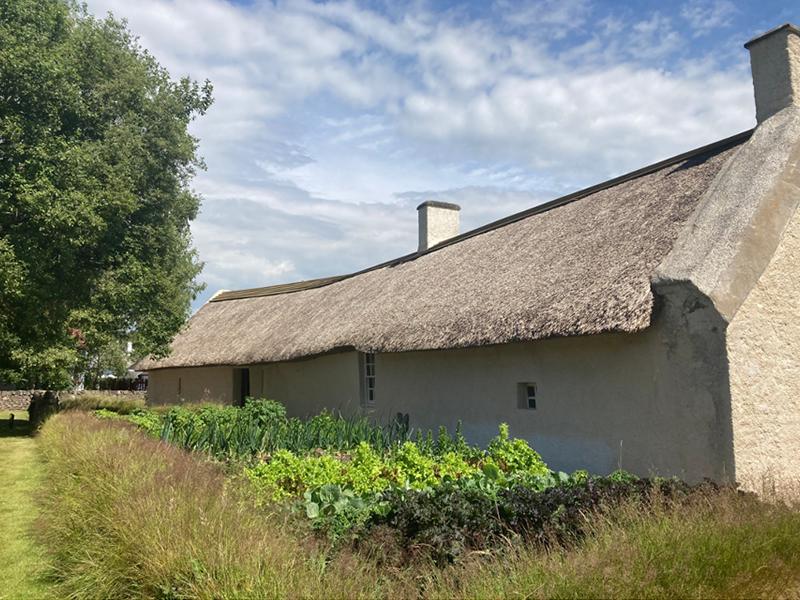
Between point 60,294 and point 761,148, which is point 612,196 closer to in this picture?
point 761,148

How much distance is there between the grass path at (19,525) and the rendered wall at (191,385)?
26.6ft

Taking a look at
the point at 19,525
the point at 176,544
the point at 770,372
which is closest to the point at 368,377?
the point at 19,525

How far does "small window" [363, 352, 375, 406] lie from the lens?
15.8 meters

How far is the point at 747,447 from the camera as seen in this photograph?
761 centimetres

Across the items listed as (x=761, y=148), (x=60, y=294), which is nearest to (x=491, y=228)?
(x=761, y=148)

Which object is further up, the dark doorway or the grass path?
the dark doorway

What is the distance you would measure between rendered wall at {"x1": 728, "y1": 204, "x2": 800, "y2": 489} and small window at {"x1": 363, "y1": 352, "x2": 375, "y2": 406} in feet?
30.6

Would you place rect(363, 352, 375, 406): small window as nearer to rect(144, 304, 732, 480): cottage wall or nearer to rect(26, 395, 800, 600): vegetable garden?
rect(144, 304, 732, 480): cottage wall

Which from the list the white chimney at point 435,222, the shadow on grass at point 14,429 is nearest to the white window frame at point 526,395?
the white chimney at point 435,222

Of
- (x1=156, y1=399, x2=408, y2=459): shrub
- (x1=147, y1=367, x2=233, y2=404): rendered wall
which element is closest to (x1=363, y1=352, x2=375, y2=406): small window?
(x1=156, y1=399, x2=408, y2=459): shrub

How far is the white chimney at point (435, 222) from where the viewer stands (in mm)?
19703

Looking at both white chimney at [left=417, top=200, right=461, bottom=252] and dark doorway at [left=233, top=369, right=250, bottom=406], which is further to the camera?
dark doorway at [left=233, top=369, right=250, bottom=406]

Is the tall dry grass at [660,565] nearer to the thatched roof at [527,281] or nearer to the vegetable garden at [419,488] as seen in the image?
the vegetable garden at [419,488]

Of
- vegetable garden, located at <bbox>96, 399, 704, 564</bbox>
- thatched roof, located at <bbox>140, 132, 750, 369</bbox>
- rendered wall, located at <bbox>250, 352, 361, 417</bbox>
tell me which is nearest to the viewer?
vegetable garden, located at <bbox>96, 399, 704, 564</bbox>
